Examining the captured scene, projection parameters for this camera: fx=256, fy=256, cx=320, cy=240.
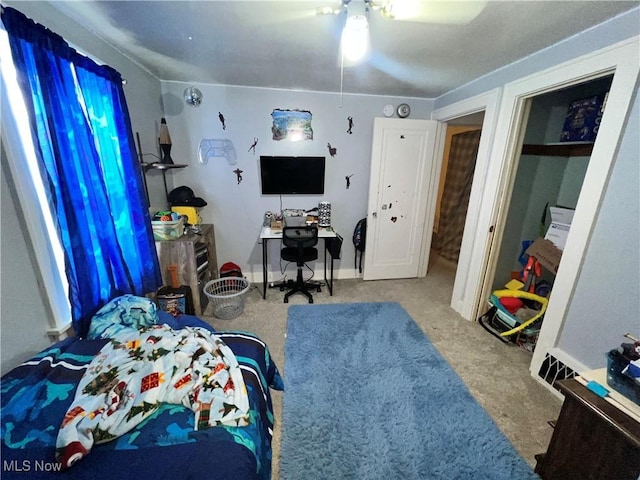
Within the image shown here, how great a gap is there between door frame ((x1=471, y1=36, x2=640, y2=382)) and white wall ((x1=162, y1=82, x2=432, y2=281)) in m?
1.35

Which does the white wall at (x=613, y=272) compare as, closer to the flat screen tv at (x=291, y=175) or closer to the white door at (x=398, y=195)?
the white door at (x=398, y=195)

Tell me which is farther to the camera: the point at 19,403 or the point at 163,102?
the point at 163,102

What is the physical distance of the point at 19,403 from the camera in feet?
3.25

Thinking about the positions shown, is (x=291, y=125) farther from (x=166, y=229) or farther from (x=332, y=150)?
(x=166, y=229)

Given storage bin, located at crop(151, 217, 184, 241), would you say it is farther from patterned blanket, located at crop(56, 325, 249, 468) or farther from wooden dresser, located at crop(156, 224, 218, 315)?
patterned blanket, located at crop(56, 325, 249, 468)

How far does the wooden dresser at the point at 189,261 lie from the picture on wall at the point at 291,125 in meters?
1.47

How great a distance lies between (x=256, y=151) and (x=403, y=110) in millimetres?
1880

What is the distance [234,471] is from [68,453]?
20.7 inches

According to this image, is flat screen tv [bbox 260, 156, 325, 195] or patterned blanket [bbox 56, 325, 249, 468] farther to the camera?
flat screen tv [bbox 260, 156, 325, 195]

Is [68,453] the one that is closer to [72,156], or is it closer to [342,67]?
[72,156]

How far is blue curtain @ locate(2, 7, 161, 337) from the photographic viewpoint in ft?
4.08

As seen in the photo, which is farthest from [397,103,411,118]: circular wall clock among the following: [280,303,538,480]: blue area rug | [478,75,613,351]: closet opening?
[280,303,538,480]: blue area rug

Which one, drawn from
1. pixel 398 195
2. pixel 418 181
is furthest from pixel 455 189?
pixel 398 195

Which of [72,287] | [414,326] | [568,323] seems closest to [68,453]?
[72,287]
